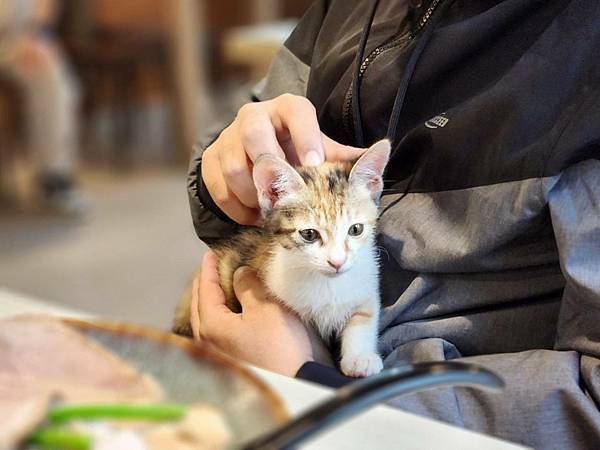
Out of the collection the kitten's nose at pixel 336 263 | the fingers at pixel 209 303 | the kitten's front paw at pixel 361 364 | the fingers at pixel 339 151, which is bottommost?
the kitten's front paw at pixel 361 364

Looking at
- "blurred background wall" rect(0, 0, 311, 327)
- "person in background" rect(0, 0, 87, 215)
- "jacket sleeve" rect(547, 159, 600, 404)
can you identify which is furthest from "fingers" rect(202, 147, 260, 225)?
"person in background" rect(0, 0, 87, 215)

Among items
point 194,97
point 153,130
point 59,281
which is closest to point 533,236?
point 59,281

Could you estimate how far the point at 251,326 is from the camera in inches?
32.8

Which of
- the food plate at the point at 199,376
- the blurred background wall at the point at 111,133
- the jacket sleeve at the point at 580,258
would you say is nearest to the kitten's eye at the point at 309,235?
the jacket sleeve at the point at 580,258

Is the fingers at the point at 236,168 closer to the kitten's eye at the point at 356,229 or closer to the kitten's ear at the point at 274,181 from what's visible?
the kitten's ear at the point at 274,181

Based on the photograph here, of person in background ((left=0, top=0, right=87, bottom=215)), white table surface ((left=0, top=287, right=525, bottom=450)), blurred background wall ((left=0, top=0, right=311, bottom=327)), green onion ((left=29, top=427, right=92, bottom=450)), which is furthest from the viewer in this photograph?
person in background ((left=0, top=0, right=87, bottom=215))

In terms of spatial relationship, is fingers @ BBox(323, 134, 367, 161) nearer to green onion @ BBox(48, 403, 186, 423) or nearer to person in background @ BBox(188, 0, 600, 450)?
person in background @ BBox(188, 0, 600, 450)

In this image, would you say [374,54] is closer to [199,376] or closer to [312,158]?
[312,158]

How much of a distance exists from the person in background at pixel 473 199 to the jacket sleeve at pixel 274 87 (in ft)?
0.15

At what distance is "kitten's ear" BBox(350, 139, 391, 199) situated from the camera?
0.84 metres

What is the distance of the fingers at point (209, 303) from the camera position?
85cm

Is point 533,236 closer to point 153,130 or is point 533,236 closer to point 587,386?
point 587,386

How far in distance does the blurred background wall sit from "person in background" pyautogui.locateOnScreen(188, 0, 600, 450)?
5.41 feet

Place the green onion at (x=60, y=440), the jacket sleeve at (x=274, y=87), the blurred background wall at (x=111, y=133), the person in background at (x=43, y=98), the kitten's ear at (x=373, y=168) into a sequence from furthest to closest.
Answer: the person in background at (x=43, y=98)
the blurred background wall at (x=111, y=133)
the jacket sleeve at (x=274, y=87)
the kitten's ear at (x=373, y=168)
the green onion at (x=60, y=440)
